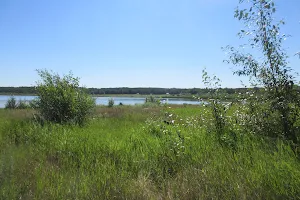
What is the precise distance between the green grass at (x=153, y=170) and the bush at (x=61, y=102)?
19.2 feet

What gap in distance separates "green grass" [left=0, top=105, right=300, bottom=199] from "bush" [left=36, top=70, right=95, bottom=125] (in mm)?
5842

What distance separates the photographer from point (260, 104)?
19.7 ft

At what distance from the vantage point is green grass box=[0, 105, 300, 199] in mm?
3785

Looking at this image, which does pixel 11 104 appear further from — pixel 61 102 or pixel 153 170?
pixel 153 170

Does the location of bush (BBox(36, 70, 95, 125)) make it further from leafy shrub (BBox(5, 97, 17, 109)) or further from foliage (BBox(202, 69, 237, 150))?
leafy shrub (BBox(5, 97, 17, 109))

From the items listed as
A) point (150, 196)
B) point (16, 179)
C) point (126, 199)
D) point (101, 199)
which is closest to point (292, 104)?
point (150, 196)

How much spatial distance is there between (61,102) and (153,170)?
31.0 ft

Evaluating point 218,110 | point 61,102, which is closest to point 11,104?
point 61,102

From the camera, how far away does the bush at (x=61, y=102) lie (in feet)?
42.8

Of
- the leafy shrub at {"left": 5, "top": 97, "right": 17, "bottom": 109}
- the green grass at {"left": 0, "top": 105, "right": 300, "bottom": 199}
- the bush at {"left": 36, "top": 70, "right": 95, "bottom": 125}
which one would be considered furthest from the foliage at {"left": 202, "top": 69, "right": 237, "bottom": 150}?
the leafy shrub at {"left": 5, "top": 97, "right": 17, "bottom": 109}

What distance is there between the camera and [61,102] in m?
13.2

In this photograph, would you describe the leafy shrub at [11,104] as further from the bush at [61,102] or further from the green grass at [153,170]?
the green grass at [153,170]

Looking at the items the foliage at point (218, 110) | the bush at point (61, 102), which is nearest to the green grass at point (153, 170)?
the foliage at point (218, 110)

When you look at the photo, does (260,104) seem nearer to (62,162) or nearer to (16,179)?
(62,162)
